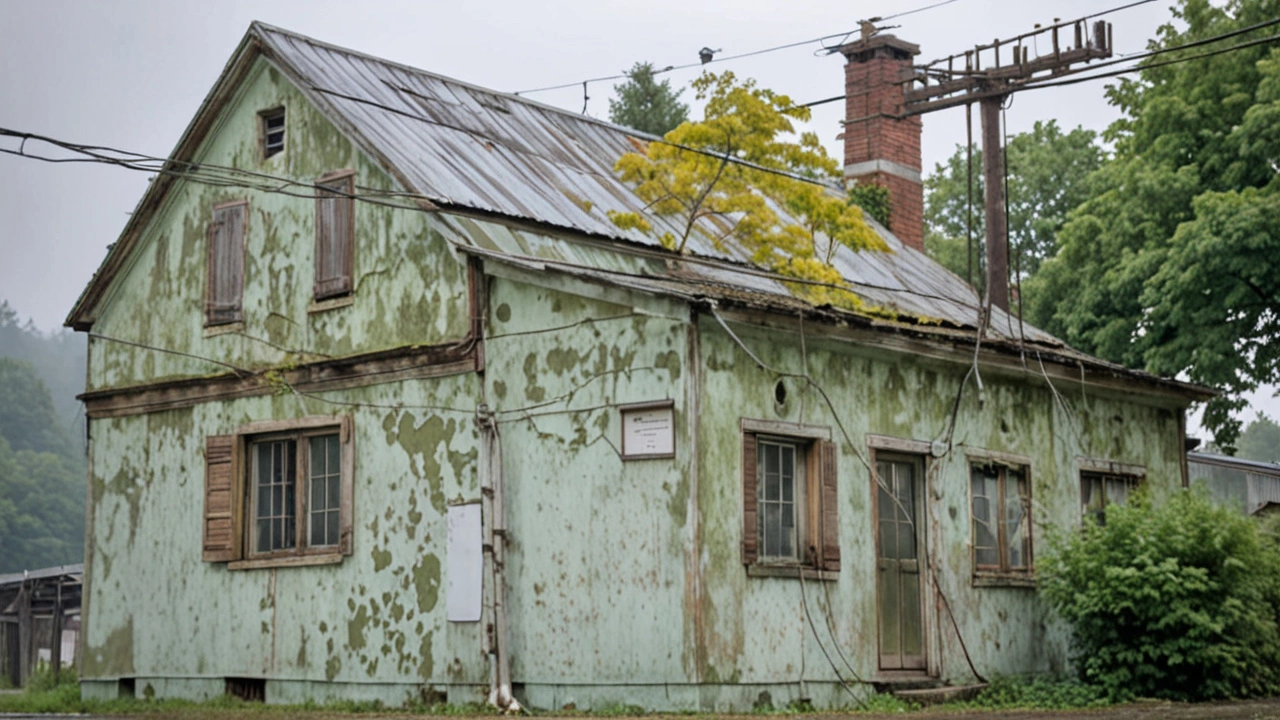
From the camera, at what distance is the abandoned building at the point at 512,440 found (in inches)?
563

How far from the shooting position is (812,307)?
14.8 metres

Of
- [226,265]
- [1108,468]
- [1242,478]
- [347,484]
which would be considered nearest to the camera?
[347,484]

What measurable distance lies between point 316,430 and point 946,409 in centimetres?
639

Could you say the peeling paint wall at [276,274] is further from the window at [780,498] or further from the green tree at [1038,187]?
the green tree at [1038,187]

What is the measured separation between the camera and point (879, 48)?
1030 inches

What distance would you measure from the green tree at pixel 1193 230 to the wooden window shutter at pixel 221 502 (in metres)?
16.4

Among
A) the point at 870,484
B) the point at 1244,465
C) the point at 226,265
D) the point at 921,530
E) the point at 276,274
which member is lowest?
the point at 921,530

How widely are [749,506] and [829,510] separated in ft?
3.59

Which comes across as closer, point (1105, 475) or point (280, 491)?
point (280, 491)

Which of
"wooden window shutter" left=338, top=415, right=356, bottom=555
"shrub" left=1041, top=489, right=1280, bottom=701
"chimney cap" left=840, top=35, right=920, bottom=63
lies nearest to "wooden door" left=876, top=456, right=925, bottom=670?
"shrub" left=1041, top=489, right=1280, bottom=701

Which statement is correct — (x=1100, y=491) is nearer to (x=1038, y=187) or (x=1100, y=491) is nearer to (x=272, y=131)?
(x=272, y=131)

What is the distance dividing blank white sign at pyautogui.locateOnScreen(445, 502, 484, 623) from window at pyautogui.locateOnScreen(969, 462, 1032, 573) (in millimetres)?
5288

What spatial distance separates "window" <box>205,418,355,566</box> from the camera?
1673 cm

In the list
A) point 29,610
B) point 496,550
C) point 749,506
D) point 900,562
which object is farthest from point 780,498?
point 29,610
